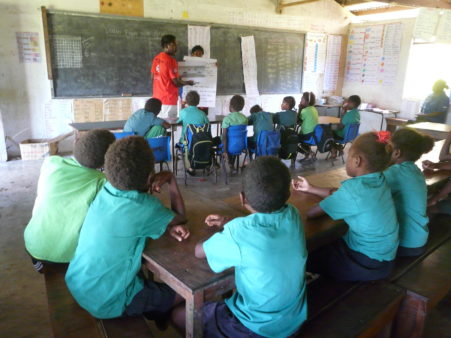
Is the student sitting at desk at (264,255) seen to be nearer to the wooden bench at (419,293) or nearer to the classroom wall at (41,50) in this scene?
the wooden bench at (419,293)

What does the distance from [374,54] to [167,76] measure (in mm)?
4890

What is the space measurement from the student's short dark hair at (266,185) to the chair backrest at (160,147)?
2696mm

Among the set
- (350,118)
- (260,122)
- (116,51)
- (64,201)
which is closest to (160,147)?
(260,122)

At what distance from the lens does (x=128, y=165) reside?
4.33ft

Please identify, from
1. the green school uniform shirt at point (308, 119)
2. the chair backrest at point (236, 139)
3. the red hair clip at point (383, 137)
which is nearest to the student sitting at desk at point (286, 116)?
the green school uniform shirt at point (308, 119)

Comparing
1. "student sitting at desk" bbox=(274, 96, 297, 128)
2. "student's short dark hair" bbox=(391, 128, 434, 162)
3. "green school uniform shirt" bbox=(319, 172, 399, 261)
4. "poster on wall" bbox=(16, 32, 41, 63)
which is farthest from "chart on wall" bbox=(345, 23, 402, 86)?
"green school uniform shirt" bbox=(319, 172, 399, 261)

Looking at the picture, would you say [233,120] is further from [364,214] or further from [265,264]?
[265,264]

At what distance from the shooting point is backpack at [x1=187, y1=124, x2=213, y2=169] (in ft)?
13.0

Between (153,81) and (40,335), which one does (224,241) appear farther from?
(153,81)

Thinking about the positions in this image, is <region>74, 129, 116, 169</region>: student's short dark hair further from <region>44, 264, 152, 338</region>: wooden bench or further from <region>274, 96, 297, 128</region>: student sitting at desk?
<region>274, 96, 297, 128</region>: student sitting at desk

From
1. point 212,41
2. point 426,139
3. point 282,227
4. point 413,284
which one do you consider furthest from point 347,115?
point 282,227

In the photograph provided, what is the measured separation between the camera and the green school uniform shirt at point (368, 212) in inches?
61.1

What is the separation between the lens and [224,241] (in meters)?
1.20

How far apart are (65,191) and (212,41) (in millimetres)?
5301
